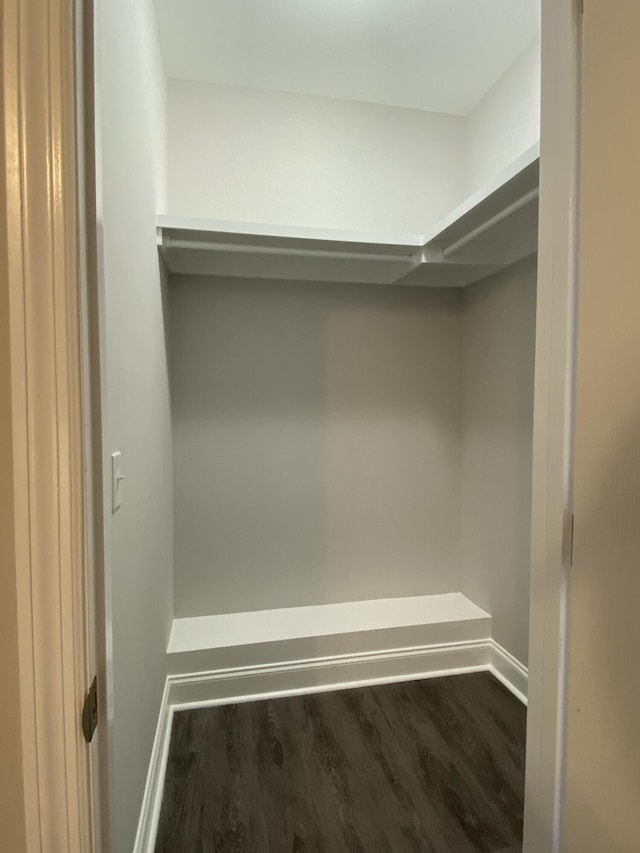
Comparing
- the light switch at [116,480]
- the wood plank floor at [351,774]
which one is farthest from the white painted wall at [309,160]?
the wood plank floor at [351,774]

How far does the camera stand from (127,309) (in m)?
1.22

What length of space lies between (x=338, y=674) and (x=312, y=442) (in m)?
1.14

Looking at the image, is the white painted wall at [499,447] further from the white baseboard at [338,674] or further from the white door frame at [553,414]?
the white door frame at [553,414]

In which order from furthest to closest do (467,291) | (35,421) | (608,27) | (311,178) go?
(467,291) < (311,178) < (608,27) < (35,421)

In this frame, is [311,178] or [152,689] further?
[311,178]

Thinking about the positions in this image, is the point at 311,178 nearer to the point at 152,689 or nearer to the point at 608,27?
the point at 608,27

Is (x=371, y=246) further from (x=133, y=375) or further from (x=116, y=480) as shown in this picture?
(x=116, y=480)

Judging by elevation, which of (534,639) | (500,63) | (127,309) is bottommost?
(534,639)

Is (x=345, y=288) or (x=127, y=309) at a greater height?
(x=345, y=288)

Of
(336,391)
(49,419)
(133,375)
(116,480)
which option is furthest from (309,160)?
(49,419)

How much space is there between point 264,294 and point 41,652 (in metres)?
2.03

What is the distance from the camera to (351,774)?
1.68 meters

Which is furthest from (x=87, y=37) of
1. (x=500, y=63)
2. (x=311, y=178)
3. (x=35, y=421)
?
(x=500, y=63)

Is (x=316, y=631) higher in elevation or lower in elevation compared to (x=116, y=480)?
lower
